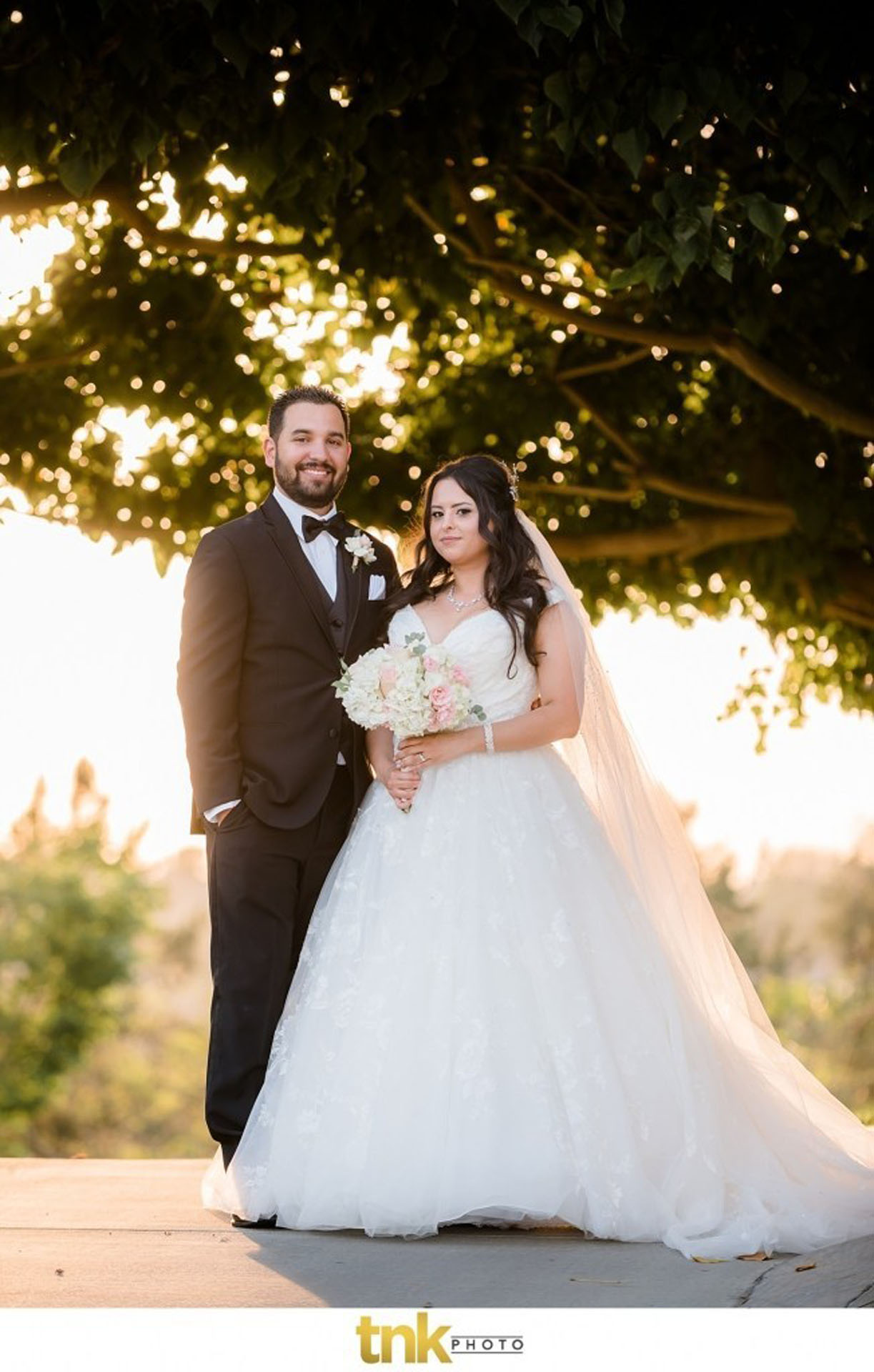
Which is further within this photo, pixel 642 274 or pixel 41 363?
pixel 41 363

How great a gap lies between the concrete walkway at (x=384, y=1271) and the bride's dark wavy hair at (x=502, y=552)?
186 cm

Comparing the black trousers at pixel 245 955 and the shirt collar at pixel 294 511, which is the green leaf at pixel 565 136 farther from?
the black trousers at pixel 245 955

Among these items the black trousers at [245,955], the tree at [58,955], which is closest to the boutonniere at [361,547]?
the black trousers at [245,955]

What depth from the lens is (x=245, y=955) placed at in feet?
17.7

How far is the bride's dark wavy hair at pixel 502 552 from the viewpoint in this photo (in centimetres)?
554

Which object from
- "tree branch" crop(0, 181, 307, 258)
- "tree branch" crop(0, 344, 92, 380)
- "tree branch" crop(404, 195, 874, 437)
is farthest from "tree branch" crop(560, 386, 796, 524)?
"tree branch" crop(0, 344, 92, 380)

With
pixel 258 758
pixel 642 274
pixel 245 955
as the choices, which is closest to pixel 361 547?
pixel 258 758

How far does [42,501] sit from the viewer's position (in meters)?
9.58

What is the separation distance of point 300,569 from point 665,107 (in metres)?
1.85

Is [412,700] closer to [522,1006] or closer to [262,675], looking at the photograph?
[262,675]

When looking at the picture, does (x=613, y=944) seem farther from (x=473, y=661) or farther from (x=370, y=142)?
(x=370, y=142)

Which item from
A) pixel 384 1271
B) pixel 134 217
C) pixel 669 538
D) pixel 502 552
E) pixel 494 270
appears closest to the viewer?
pixel 384 1271

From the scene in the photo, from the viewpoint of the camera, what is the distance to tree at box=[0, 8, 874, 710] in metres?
5.64
